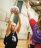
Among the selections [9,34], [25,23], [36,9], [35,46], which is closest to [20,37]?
[25,23]

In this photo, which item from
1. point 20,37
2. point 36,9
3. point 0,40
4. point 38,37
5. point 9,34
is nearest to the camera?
point 38,37

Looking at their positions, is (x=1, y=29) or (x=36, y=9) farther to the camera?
(x=36, y=9)

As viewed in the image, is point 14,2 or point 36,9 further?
point 36,9

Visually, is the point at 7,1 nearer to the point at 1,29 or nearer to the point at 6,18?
the point at 6,18

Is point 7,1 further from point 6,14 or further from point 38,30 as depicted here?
point 38,30

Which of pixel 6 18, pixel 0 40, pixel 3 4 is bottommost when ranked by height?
pixel 0 40

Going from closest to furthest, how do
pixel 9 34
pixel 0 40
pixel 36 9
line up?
pixel 9 34 → pixel 0 40 → pixel 36 9

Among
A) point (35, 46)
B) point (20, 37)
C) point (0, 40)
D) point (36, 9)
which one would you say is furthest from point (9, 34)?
point (36, 9)

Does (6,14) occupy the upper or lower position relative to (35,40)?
upper

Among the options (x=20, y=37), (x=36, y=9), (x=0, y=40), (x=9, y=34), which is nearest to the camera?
(x=9, y=34)

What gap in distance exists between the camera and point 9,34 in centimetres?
230

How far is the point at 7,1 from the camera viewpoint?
6.17 metres

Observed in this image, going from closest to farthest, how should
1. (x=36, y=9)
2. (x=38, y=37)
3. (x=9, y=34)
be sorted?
1. (x=38, y=37)
2. (x=9, y=34)
3. (x=36, y=9)

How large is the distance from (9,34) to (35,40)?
0.61m
